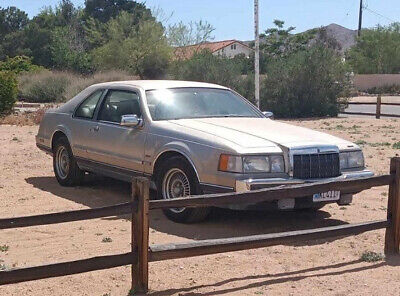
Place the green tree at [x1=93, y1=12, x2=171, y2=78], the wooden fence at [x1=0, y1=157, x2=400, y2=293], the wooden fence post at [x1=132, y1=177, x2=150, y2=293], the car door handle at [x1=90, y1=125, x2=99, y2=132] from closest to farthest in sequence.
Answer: the wooden fence at [x1=0, y1=157, x2=400, y2=293]
the wooden fence post at [x1=132, y1=177, x2=150, y2=293]
the car door handle at [x1=90, y1=125, x2=99, y2=132]
the green tree at [x1=93, y1=12, x2=171, y2=78]

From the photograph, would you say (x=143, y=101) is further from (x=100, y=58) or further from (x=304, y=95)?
(x=100, y=58)

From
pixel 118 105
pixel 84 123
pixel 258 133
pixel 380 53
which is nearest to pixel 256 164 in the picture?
pixel 258 133

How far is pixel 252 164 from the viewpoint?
705cm

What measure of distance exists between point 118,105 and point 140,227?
13.3 ft

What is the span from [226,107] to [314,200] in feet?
7.10

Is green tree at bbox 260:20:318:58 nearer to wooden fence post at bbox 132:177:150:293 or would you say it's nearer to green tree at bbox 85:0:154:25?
green tree at bbox 85:0:154:25

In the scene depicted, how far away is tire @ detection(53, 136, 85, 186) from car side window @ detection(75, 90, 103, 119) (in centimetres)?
50

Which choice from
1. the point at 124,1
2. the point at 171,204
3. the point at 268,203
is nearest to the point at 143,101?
the point at 268,203

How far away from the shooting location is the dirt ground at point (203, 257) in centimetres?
550

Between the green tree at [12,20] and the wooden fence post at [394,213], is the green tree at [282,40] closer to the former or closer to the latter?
the green tree at [12,20]

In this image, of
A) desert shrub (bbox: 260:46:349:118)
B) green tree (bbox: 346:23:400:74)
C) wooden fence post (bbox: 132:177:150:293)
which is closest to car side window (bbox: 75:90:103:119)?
wooden fence post (bbox: 132:177:150:293)

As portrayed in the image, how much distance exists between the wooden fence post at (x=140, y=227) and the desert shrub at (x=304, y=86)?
2287 centimetres

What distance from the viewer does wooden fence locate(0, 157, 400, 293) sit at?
488 cm

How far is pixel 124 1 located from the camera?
267 feet
